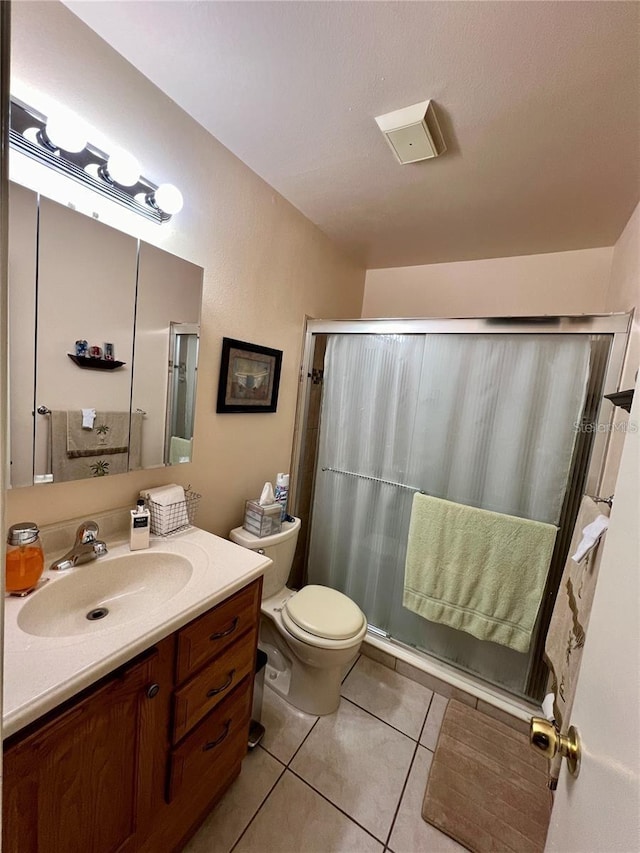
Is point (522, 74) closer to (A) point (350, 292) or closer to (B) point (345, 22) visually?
(B) point (345, 22)

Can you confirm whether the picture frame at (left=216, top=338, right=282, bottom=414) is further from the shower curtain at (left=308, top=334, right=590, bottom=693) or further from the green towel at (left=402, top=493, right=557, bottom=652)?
the green towel at (left=402, top=493, right=557, bottom=652)

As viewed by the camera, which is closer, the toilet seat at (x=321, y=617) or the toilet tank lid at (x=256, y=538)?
the toilet seat at (x=321, y=617)

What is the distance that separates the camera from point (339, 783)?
1324mm

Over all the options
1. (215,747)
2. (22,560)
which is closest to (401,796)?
(215,747)

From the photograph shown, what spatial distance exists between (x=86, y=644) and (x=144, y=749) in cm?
34

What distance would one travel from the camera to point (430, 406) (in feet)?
5.92

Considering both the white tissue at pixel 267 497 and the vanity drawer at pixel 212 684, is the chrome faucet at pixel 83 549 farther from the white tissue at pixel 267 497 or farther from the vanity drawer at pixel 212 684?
the white tissue at pixel 267 497

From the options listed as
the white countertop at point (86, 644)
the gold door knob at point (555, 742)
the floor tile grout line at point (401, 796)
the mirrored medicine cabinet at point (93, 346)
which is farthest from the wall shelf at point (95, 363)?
the floor tile grout line at point (401, 796)

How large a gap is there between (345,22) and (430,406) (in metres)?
1.38

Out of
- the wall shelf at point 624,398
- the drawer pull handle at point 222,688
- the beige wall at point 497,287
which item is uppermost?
the beige wall at point 497,287

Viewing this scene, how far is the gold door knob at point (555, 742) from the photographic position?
1.78ft

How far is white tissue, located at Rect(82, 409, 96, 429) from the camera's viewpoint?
3.53ft

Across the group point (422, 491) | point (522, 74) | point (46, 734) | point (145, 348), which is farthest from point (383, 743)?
point (522, 74)

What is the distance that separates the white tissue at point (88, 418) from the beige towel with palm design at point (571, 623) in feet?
4.88
